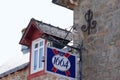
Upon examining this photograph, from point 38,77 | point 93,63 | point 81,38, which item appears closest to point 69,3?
point 81,38

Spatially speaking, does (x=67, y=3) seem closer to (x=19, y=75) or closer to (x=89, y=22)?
(x=89, y=22)

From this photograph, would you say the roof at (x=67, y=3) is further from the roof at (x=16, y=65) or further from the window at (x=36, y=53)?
the roof at (x=16, y=65)

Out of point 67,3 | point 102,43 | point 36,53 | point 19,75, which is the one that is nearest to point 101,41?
point 102,43

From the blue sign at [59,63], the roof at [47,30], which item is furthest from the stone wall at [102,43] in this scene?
the roof at [47,30]

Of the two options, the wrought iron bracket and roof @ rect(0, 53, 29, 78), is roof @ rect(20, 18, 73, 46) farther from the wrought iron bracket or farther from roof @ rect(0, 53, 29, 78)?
roof @ rect(0, 53, 29, 78)

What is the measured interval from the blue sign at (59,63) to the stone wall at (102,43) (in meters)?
0.50

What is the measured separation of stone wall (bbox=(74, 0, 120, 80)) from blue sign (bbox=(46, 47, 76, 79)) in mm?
496

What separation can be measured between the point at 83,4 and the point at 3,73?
642cm

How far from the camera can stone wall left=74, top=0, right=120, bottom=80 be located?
9.80m

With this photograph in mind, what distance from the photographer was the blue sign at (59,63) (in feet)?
32.3

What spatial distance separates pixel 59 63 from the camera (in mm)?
9945

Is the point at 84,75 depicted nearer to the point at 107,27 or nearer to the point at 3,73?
the point at 107,27

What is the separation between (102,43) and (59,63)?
1.21m

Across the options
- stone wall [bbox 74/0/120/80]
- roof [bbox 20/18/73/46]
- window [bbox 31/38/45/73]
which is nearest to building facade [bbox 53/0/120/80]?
stone wall [bbox 74/0/120/80]
